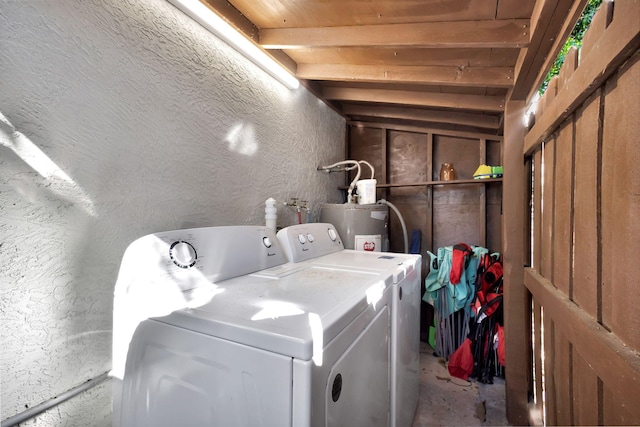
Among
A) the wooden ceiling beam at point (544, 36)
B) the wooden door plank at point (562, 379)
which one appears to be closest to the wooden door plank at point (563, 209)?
the wooden door plank at point (562, 379)

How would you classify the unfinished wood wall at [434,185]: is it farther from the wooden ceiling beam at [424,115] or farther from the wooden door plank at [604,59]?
the wooden door plank at [604,59]

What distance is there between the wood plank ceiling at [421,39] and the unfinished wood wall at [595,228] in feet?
0.92

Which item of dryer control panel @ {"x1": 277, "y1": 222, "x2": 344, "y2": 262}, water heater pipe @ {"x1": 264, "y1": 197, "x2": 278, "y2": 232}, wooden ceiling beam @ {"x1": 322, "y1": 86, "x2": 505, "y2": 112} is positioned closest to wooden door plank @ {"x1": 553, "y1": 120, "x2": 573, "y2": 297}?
wooden ceiling beam @ {"x1": 322, "y1": 86, "x2": 505, "y2": 112}

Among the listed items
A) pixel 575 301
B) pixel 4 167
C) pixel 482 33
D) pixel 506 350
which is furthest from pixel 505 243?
pixel 4 167

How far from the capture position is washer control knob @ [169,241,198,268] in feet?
3.41

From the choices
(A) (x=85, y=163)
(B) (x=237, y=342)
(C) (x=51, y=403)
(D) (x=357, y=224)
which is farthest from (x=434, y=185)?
(C) (x=51, y=403)

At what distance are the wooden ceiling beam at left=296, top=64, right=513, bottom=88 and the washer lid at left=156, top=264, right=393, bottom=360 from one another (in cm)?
133

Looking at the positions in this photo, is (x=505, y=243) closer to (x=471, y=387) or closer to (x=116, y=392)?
(x=471, y=387)

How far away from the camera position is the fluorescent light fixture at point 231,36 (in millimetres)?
1281

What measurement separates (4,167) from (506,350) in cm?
250

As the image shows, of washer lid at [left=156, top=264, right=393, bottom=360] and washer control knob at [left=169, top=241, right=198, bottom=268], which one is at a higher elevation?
washer control knob at [left=169, top=241, right=198, bottom=268]

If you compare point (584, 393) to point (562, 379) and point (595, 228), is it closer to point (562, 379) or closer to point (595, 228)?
point (562, 379)

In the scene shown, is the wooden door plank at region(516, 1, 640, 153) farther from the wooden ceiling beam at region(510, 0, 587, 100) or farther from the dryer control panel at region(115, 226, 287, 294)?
the dryer control panel at region(115, 226, 287, 294)

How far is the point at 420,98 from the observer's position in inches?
88.5
